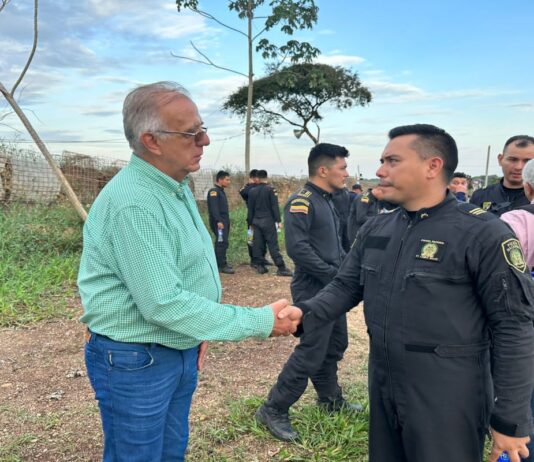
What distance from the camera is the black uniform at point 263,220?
348 inches

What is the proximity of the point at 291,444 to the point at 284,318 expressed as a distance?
4.69 feet

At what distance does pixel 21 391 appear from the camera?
12.3 feet

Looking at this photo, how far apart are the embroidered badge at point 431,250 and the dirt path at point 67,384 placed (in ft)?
7.14

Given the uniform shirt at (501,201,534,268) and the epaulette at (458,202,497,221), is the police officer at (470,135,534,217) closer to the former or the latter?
the uniform shirt at (501,201,534,268)

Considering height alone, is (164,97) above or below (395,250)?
above

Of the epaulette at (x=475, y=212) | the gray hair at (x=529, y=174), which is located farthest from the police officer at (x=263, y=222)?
the epaulette at (x=475, y=212)

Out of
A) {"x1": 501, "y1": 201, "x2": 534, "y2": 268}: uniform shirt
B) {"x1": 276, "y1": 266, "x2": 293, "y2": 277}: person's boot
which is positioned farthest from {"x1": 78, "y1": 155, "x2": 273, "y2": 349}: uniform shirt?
{"x1": 276, "y1": 266, "x2": 293, "y2": 277}: person's boot

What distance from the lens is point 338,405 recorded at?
11.2 ft

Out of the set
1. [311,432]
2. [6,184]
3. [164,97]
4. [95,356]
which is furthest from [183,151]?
[6,184]

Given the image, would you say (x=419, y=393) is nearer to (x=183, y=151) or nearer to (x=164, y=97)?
(x=183, y=151)

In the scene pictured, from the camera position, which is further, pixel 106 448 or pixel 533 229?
pixel 533 229

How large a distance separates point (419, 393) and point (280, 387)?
5.07ft

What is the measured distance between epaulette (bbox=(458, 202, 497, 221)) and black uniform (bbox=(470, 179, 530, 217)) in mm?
1748

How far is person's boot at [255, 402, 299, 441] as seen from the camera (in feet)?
10.0
